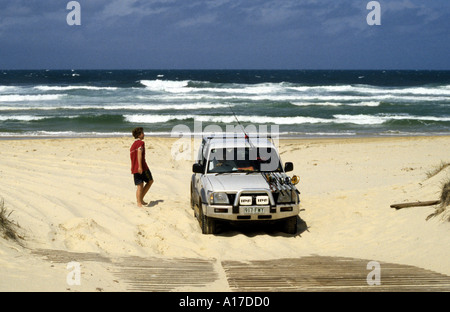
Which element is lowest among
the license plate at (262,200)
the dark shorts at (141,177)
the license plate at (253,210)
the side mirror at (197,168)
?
the license plate at (253,210)

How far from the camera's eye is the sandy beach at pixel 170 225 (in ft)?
22.2

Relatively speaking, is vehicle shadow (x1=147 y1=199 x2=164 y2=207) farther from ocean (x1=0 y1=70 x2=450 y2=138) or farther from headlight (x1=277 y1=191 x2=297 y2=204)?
ocean (x1=0 y1=70 x2=450 y2=138)

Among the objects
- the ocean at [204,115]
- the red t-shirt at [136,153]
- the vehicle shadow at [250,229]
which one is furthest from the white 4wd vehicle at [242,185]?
the ocean at [204,115]

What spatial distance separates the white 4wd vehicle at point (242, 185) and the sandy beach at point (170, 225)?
384 mm

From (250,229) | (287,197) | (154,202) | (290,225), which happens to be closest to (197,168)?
(250,229)

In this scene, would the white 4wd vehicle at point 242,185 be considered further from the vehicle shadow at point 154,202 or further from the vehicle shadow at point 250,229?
the vehicle shadow at point 154,202

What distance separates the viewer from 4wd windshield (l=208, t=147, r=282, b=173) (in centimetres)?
981

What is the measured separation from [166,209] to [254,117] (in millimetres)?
23825

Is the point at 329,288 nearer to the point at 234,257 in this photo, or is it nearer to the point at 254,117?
the point at 234,257

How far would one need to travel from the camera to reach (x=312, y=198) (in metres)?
12.3

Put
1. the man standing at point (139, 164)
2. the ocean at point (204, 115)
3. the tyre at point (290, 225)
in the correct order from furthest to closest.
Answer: the ocean at point (204, 115)
the man standing at point (139, 164)
the tyre at point (290, 225)

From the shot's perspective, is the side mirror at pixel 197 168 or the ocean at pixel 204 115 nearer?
the side mirror at pixel 197 168

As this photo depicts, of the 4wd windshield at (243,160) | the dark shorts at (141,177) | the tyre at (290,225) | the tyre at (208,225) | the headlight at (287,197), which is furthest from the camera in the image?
the dark shorts at (141,177)
